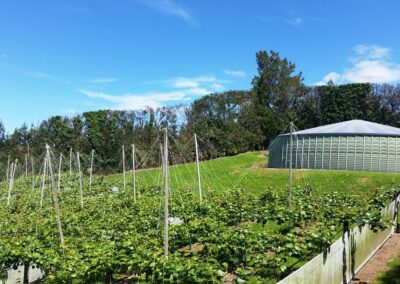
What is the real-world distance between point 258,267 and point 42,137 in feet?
144

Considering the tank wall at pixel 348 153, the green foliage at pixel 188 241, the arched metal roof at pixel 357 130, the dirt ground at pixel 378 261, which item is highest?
the arched metal roof at pixel 357 130

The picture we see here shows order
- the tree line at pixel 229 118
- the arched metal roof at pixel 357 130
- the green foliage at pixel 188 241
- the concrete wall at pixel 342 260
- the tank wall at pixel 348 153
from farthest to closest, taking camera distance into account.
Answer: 1. the tree line at pixel 229 118
2. the arched metal roof at pixel 357 130
3. the tank wall at pixel 348 153
4. the green foliage at pixel 188 241
5. the concrete wall at pixel 342 260

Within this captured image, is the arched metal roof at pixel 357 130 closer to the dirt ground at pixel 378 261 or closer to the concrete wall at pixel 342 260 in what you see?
the dirt ground at pixel 378 261

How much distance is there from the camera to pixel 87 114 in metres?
46.0

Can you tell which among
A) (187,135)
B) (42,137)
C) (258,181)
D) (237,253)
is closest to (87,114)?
(42,137)

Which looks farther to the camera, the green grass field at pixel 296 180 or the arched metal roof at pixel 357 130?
the arched metal roof at pixel 357 130

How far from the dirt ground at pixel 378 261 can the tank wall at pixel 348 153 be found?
1296 cm

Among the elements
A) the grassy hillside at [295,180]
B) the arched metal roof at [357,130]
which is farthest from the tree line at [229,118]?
the arched metal roof at [357,130]

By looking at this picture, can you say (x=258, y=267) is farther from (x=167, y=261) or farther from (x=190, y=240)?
(x=190, y=240)

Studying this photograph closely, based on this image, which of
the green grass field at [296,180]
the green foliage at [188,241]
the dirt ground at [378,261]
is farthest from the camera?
the green grass field at [296,180]

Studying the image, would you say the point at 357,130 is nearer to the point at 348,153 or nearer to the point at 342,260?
the point at 348,153

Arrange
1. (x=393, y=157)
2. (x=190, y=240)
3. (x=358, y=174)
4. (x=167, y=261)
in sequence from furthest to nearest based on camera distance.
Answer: (x=393, y=157)
(x=358, y=174)
(x=190, y=240)
(x=167, y=261)

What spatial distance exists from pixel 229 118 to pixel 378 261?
3667 cm

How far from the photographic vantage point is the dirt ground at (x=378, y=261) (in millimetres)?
9327
